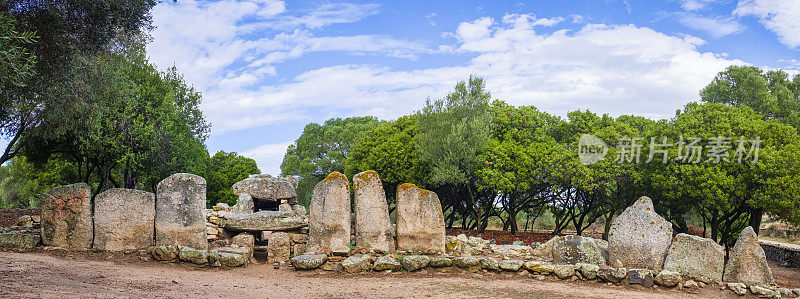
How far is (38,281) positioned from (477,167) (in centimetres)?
1959

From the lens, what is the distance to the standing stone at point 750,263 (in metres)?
12.5

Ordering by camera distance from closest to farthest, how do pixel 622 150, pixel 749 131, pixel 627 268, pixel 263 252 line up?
pixel 627 268
pixel 263 252
pixel 749 131
pixel 622 150

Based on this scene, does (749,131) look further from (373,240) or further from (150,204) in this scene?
(150,204)

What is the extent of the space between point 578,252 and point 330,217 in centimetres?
707

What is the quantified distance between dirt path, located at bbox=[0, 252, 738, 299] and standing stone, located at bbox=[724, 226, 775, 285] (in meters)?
0.89

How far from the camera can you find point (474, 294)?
37.6ft

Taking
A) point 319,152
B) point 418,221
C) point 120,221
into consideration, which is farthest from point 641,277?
point 319,152

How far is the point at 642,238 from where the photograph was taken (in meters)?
13.5

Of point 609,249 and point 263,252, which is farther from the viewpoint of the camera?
point 263,252

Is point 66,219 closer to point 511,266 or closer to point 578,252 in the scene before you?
point 511,266

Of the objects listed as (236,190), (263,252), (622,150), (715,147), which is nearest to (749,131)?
(715,147)

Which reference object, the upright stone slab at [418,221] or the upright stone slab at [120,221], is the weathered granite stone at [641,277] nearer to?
the upright stone slab at [418,221]

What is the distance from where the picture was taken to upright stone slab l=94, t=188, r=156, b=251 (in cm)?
1495

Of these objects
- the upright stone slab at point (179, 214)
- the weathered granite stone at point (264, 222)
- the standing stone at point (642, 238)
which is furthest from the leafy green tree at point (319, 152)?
the standing stone at point (642, 238)
